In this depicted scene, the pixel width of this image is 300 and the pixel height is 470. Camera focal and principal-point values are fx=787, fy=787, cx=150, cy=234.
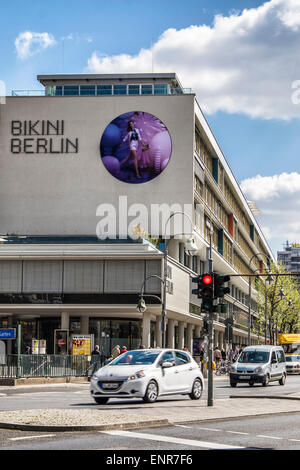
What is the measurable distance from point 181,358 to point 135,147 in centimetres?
4370

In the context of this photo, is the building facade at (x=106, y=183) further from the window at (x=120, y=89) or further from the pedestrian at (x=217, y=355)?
the window at (x=120, y=89)

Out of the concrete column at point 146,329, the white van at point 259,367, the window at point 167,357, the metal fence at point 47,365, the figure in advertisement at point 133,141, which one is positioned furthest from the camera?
the figure in advertisement at point 133,141

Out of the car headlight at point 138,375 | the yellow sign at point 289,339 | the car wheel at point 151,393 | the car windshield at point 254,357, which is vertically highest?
the yellow sign at point 289,339

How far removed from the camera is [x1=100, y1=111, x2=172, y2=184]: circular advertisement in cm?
6538

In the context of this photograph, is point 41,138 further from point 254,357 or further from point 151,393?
point 151,393

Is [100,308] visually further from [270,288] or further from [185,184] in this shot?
[270,288]

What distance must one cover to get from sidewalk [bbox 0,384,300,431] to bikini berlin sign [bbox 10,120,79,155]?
46.8m

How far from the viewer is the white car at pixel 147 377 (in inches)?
815

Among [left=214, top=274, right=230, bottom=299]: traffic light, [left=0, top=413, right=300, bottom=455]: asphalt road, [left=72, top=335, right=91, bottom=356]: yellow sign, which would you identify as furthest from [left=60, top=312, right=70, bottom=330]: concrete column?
[left=0, top=413, right=300, bottom=455]: asphalt road

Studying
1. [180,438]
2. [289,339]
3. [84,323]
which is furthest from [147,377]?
[289,339]

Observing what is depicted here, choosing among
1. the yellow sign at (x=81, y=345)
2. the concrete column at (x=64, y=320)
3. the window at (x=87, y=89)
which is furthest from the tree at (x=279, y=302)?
the yellow sign at (x=81, y=345)

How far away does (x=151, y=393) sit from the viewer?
2134 centimetres

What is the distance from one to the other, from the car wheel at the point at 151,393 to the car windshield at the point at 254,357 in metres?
15.4

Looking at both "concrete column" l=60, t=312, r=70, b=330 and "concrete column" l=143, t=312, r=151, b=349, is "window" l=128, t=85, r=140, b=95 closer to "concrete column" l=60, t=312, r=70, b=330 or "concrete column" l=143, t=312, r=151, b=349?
"concrete column" l=143, t=312, r=151, b=349
